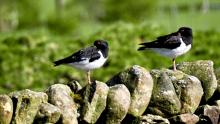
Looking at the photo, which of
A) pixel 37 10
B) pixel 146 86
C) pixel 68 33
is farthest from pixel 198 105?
pixel 37 10

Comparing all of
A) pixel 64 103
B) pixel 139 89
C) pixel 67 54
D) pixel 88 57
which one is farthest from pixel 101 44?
pixel 67 54

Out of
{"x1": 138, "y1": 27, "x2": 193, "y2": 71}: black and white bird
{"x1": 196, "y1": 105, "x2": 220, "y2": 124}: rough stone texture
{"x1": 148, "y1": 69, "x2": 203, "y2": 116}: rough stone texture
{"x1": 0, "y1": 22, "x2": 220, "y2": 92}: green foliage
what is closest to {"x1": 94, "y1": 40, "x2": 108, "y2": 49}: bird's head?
{"x1": 138, "y1": 27, "x2": 193, "y2": 71}: black and white bird

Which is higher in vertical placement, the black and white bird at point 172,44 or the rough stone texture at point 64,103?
the black and white bird at point 172,44

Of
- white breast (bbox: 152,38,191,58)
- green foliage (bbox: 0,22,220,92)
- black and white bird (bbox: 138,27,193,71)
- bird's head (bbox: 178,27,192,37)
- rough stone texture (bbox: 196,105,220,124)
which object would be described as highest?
bird's head (bbox: 178,27,192,37)

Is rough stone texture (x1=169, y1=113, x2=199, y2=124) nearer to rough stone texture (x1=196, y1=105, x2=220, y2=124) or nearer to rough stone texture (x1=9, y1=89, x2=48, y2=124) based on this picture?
rough stone texture (x1=196, y1=105, x2=220, y2=124)

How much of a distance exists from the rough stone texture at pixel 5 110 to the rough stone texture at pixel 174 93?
96.9 inches

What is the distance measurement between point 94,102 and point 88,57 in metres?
1.64

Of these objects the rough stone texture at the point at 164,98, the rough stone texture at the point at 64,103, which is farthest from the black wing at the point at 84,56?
the rough stone texture at the point at 64,103

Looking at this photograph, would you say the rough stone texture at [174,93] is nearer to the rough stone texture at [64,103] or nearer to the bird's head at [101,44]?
the bird's head at [101,44]

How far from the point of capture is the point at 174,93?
13.4 metres

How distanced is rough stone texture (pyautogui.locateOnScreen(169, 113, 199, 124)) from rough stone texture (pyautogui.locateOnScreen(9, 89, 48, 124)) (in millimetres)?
2295

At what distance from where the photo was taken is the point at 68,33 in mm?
53531

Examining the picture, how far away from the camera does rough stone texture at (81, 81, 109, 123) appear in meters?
12.8

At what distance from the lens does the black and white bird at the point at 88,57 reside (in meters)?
14.3
